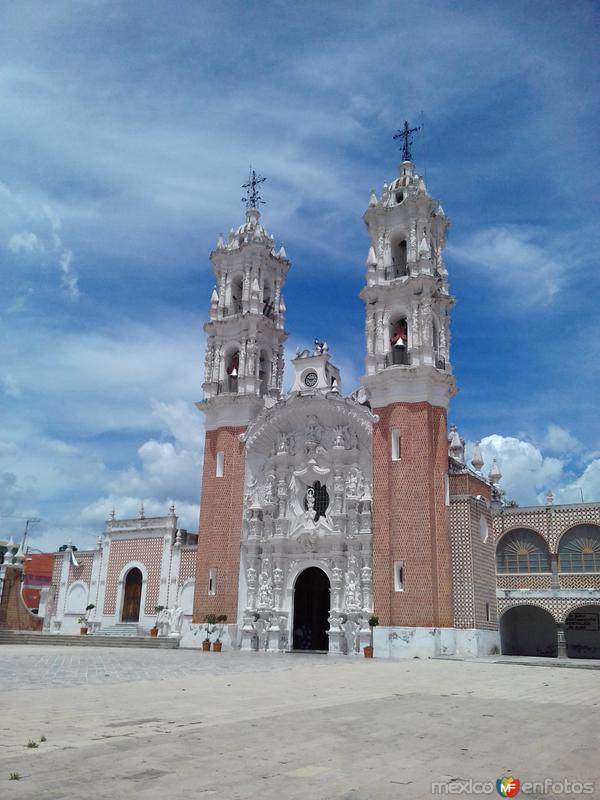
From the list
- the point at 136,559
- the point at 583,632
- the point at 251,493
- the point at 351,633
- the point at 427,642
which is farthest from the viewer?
the point at 136,559

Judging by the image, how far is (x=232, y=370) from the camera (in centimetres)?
3928

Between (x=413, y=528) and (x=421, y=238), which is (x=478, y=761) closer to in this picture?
(x=413, y=528)

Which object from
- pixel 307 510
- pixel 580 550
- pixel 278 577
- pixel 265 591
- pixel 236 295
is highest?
pixel 236 295

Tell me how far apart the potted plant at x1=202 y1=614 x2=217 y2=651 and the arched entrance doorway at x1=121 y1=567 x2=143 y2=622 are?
808 cm

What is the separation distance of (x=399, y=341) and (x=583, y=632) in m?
16.5

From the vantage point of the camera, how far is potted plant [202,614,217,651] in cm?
3291

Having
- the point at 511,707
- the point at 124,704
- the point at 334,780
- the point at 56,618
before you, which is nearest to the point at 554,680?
the point at 511,707

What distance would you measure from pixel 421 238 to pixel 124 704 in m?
28.6

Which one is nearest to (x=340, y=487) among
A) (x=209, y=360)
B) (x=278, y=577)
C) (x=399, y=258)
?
(x=278, y=577)

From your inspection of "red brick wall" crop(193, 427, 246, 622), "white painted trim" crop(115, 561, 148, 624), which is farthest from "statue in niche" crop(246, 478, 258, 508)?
"white painted trim" crop(115, 561, 148, 624)

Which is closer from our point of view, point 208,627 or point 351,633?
point 351,633

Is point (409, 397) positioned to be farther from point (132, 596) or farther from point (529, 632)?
point (132, 596)

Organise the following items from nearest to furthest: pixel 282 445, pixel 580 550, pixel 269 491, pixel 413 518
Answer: pixel 413 518
pixel 580 550
pixel 269 491
pixel 282 445

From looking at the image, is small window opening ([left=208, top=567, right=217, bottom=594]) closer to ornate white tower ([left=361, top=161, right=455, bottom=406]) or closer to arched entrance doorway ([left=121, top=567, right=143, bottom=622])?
arched entrance doorway ([left=121, top=567, right=143, bottom=622])
